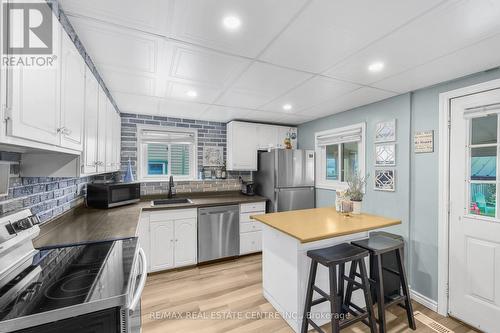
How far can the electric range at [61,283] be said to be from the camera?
731 mm

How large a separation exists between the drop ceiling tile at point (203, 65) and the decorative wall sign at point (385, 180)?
2.09 meters

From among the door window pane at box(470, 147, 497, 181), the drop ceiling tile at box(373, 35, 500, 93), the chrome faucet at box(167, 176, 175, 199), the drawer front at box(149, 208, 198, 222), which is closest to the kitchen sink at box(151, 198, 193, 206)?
the chrome faucet at box(167, 176, 175, 199)

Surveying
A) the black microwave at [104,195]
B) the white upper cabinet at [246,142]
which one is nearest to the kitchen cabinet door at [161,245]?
the black microwave at [104,195]

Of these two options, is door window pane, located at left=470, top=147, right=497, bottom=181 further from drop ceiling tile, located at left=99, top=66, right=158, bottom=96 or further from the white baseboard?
drop ceiling tile, located at left=99, top=66, right=158, bottom=96

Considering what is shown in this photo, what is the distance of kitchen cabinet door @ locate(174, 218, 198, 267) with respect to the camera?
2.91 m

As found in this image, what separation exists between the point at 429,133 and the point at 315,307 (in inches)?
82.1

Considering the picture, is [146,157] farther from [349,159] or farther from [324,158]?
[349,159]

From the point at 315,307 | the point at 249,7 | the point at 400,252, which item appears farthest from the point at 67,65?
the point at 400,252

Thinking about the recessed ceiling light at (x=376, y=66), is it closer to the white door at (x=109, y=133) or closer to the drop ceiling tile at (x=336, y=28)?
the drop ceiling tile at (x=336, y=28)

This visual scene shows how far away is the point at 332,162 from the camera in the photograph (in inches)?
142

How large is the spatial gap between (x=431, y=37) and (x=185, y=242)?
324 centimetres

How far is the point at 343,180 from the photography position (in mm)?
3404

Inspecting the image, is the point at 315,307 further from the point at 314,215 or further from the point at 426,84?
the point at 426,84

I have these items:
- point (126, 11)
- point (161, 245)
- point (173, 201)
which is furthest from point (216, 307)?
point (126, 11)
